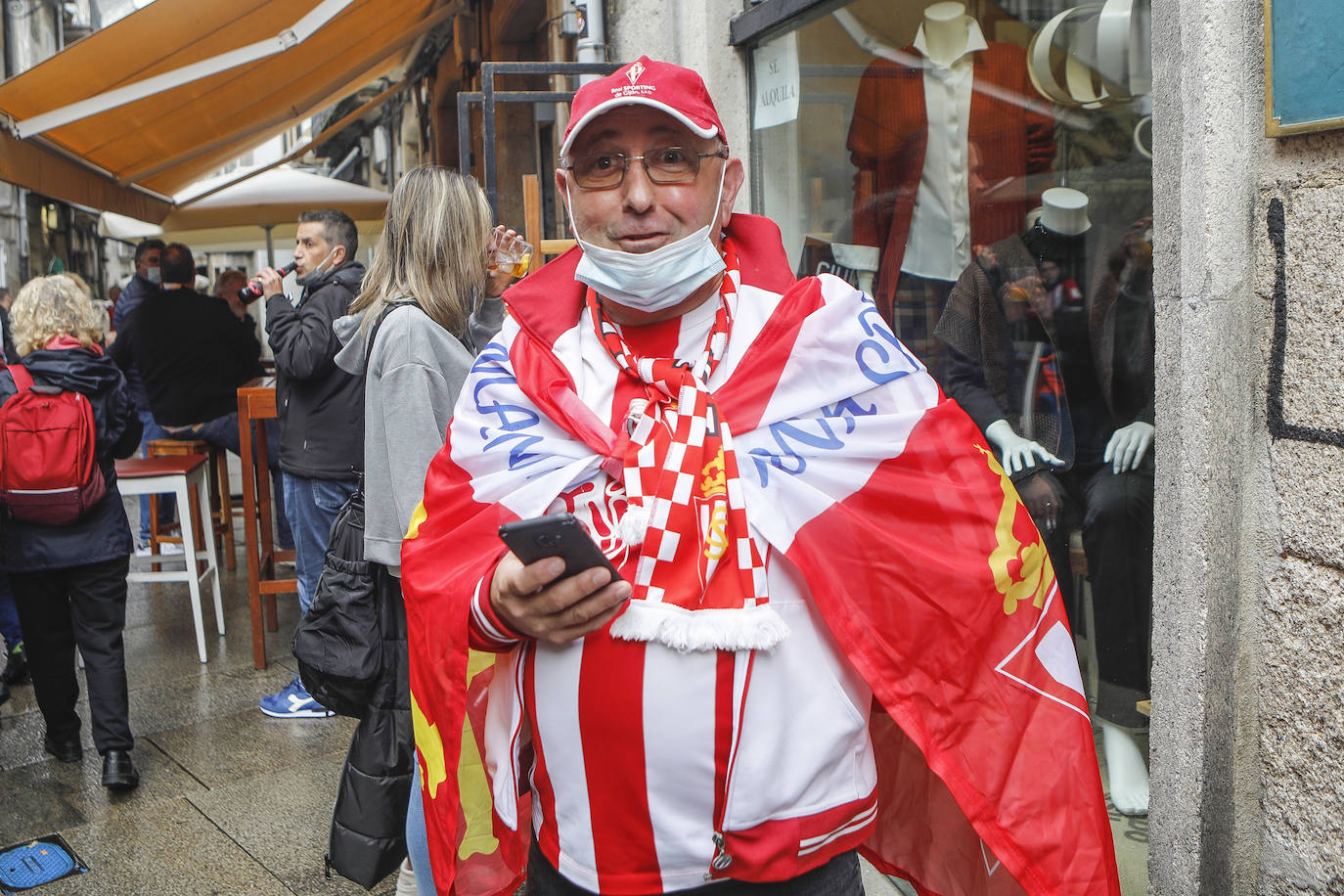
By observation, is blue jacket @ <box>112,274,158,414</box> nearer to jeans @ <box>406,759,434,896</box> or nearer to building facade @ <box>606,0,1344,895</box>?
jeans @ <box>406,759,434,896</box>

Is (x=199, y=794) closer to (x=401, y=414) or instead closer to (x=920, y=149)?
(x=401, y=414)

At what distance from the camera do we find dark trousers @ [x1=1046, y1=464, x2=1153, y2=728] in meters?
2.55

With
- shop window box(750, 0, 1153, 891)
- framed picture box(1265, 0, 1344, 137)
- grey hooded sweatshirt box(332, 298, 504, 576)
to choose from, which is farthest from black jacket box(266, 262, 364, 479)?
framed picture box(1265, 0, 1344, 137)

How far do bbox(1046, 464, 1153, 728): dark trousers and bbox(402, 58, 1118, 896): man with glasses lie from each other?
988mm

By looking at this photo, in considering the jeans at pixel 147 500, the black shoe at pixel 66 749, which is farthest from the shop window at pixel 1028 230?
the jeans at pixel 147 500

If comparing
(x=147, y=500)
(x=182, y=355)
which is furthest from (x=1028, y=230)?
(x=147, y=500)

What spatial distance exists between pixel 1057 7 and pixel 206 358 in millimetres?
5811

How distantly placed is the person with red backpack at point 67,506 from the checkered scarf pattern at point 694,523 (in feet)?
11.0

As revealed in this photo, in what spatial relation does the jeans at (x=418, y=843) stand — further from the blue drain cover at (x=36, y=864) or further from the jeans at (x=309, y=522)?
the jeans at (x=309, y=522)

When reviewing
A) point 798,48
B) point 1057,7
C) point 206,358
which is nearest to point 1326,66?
point 1057,7

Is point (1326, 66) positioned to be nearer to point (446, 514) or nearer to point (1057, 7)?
point (1057, 7)

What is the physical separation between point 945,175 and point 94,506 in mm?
3234

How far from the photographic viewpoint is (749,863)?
1.51m

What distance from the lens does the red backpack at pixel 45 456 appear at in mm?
→ 4105
